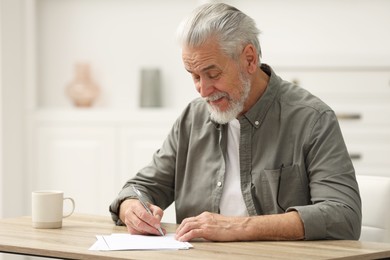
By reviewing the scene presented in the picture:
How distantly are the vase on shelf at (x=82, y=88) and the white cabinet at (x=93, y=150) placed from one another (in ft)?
0.47

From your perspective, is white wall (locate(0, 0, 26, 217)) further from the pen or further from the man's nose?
the man's nose

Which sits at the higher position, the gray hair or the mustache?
the gray hair

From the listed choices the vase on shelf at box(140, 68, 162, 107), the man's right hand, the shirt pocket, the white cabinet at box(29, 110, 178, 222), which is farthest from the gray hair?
the vase on shelf at box(140, 68, 162, 107)

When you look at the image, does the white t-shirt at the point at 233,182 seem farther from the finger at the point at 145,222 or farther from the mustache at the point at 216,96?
the finger at the point at 145,222

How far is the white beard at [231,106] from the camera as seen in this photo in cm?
235

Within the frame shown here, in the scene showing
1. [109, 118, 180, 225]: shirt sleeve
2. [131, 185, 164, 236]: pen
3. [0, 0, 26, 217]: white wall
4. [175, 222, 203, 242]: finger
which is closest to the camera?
[175, 222, 203, 242]: finger

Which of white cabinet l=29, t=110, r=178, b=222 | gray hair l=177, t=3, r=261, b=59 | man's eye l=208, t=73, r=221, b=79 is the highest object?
gray hair l=177, t=3, r=261, b=59

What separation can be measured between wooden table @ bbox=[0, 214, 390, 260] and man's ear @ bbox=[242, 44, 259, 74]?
0.64 meters

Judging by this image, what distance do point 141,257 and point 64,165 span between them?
10.2 feet

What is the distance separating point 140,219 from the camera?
2.14m

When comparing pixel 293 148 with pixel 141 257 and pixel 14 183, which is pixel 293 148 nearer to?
pixel 141 257

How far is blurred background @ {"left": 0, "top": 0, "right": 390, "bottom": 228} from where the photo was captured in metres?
4.32

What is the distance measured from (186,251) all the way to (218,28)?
73 centimetres

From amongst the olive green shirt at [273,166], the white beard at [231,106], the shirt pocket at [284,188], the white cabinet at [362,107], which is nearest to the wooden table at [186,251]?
the olive green shirt at [273,166]
